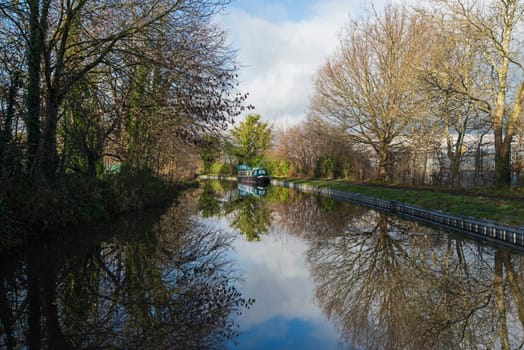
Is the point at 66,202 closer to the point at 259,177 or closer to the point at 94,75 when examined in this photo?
the point at 94,75

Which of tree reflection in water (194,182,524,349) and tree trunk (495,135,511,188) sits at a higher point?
tree trunk (495,135,511,188)

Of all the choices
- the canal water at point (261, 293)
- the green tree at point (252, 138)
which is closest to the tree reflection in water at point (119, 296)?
the canal water at point (261, 293)

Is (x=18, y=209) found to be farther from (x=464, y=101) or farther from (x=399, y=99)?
(x=399, y=99)

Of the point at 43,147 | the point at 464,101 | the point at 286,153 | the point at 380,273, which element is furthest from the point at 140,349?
the point at 286,153

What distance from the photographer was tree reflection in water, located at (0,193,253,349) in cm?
400

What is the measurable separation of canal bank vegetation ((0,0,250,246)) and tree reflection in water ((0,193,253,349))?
62.4 inches

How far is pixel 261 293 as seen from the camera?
5.88 m

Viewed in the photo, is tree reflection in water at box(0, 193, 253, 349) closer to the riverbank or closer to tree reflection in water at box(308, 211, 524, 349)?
the riverbank

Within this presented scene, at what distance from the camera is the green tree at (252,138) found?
5428 centimetres

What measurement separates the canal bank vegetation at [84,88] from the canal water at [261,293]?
1294 mm

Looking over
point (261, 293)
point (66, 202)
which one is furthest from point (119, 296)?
point (66, 202)

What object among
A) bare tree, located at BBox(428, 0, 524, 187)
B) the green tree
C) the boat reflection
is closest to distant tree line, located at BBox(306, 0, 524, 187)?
bare tree, located at BBox(428, 0, 524, 187)

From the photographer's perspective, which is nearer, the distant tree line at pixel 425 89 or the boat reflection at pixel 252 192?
the distant tree line at pixel 425 89

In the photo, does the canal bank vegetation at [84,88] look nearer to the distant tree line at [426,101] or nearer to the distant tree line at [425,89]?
the distant tree line at [426,101]
